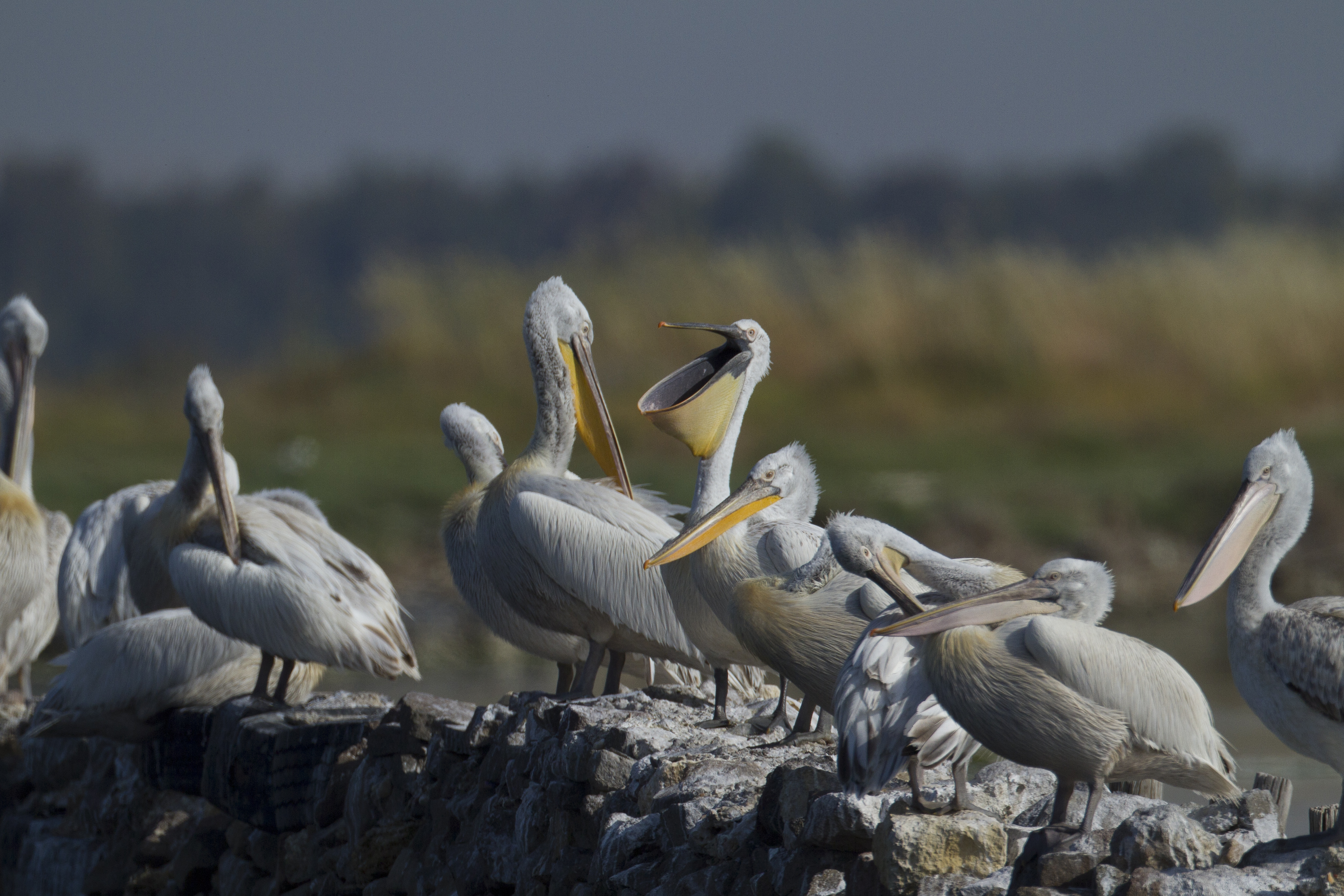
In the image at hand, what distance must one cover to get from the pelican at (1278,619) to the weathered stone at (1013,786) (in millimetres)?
578

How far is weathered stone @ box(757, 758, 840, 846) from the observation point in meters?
2.96

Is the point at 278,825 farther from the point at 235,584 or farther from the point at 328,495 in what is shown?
the point at 328,495

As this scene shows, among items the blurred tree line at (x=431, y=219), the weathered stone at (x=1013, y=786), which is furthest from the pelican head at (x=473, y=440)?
the blurred tree line at (x=431, y=219)

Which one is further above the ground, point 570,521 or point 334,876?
point 570,521

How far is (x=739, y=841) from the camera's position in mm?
3105

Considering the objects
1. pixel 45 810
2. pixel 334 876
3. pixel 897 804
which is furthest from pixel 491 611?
pixel 45 810

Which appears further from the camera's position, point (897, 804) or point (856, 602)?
point (856, 602)

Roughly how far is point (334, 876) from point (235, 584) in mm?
905

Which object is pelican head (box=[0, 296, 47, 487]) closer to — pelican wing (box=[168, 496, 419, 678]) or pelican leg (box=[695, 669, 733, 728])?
pelican wing (box=[168, 496, 419, 678])

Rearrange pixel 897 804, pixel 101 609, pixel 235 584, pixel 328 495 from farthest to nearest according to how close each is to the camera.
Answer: pixel 328 495
pixel 101 609
pixel 235 584
pixel 897 804

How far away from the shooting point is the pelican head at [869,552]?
3006mm

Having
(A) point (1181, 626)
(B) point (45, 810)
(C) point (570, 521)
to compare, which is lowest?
(A) point (1181, 626)

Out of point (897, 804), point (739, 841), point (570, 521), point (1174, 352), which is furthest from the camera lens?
point (1174, 352)

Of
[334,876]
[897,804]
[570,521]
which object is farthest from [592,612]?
[897,804]
